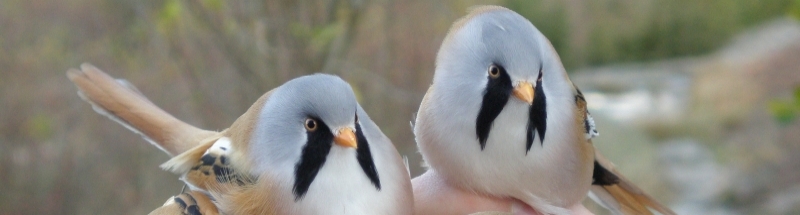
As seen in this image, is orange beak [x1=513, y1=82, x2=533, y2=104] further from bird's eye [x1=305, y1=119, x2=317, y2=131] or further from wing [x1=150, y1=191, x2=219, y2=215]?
wing [x1=150, y1=191, x2=219, y2=215]

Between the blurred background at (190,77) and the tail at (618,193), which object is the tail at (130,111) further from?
the tail at (618,193)

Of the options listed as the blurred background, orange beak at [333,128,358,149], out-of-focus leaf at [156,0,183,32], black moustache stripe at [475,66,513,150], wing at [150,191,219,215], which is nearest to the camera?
orange beak at [333,128,358,149]

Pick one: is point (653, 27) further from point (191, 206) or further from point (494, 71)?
point (191, 206)

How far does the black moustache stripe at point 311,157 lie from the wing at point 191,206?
0.31 m

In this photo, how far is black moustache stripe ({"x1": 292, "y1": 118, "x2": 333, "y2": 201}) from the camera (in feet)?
5.66

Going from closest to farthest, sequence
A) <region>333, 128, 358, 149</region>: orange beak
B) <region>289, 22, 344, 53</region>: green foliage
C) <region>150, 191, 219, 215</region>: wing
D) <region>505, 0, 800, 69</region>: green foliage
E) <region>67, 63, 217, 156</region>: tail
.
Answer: <region>333, 128, 358, 149</region>: orange beak → <region>150, 191, 219, 215</region>: wing → <region>67, 63, 217, 156</region>: tail → <region>289, 22, 344, 53</region>: green foliage → <region>505, 0, 800, 69</region>: green foliage

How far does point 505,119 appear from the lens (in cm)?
185

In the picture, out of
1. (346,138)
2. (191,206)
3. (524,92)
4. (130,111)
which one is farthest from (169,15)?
(524,92)

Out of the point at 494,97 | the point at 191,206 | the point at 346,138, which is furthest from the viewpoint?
the point at 191,206

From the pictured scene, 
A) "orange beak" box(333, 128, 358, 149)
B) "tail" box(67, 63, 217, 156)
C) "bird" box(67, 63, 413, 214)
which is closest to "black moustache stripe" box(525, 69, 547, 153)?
"bird" box(67, 63, 413, 214)

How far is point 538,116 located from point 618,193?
79cm

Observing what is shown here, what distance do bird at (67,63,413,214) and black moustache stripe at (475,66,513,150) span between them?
241 millimetres

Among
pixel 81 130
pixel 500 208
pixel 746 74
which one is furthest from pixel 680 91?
pixel 500 208

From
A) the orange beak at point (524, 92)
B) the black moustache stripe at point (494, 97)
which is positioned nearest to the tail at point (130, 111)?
the black moustache stripe at point (494, 97)
